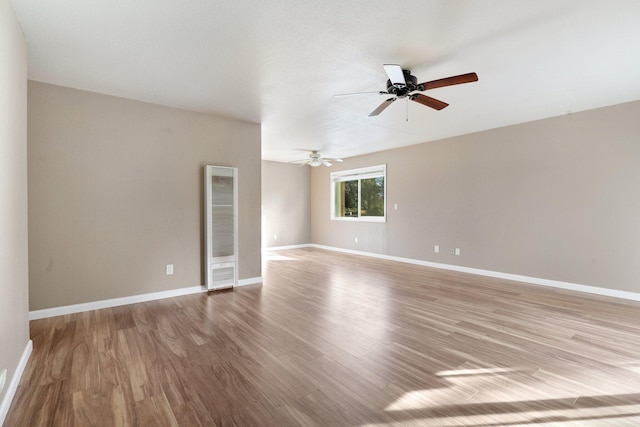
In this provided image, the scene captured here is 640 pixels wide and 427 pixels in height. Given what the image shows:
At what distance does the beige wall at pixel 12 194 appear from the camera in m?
1.65

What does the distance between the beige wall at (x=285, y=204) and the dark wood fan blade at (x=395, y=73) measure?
565 cm

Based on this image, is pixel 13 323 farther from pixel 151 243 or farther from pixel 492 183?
pixel 492 183

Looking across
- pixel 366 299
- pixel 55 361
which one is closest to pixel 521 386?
pixel 366 299

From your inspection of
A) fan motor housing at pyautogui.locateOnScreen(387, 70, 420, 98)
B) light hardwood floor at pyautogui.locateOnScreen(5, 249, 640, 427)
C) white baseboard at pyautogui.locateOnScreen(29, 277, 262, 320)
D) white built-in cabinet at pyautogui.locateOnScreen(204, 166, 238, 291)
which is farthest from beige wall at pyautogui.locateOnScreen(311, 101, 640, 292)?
white baseboard at pyautogui.locateOnScreen(29, 277, 262, 320)

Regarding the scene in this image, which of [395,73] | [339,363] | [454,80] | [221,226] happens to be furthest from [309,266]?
[454,80]

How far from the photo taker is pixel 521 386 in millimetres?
1836

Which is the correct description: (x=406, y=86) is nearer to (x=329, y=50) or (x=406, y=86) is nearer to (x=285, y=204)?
(x=329, y=50)

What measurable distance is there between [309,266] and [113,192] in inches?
139

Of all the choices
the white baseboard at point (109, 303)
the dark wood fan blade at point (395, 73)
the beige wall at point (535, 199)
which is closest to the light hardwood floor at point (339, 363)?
the white baseboard at point (109, 303)

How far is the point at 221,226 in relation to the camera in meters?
4.04

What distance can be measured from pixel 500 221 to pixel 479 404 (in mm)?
3923

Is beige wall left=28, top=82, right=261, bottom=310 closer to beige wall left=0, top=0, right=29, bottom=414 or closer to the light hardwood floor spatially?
the light hardwood floor

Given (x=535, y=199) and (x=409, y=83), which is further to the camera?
(x=535, y=199)

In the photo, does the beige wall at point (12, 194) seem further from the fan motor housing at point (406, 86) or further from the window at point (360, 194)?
the window at point (360, 194)
